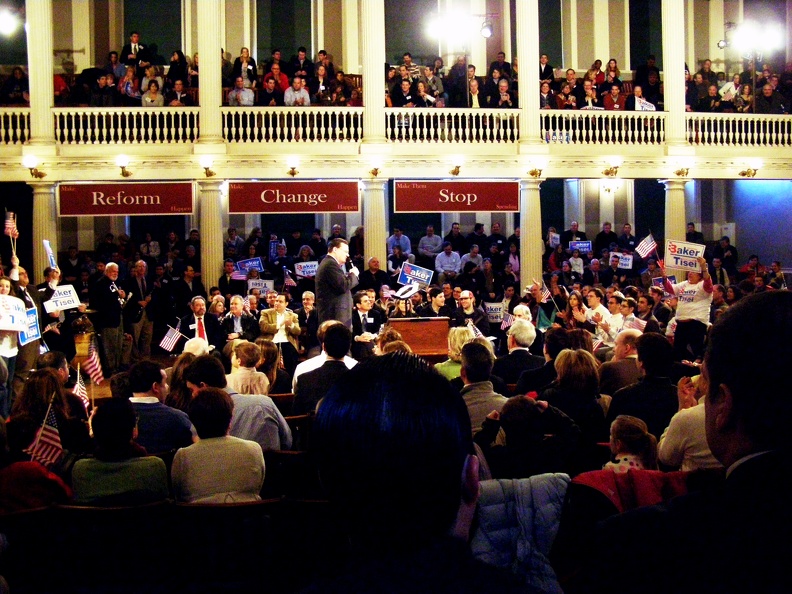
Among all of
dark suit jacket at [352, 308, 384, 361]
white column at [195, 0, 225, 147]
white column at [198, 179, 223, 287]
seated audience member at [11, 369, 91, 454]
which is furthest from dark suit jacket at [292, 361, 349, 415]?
white column at [195, 0, 225, 147]

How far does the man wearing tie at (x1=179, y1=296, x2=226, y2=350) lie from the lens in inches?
456

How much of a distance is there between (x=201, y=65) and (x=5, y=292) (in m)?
8.43

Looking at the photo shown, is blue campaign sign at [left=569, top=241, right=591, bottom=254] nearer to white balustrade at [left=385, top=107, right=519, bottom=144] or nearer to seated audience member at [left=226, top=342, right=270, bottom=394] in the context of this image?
white balustrade at [left=385, top=107, right=519, bottom=144]

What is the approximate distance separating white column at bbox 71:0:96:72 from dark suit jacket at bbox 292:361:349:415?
16.7m

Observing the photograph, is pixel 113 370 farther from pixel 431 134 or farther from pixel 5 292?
pixel 431 134

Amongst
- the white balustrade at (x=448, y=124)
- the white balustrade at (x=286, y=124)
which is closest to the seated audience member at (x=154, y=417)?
the white balustrade at (x=286, y=124)

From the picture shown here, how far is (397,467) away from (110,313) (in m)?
13.5

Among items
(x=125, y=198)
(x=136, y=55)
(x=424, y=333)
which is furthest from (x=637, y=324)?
(x=136, y=55)

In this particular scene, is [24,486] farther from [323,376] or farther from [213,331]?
[213,331]

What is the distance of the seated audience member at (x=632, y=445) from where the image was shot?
14.2 ft

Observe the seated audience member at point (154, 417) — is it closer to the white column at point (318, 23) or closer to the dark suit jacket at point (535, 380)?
the dark suit jacket at point (535, 380)

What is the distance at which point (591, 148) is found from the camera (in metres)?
18.7

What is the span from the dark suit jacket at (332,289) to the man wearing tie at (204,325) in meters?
1.89

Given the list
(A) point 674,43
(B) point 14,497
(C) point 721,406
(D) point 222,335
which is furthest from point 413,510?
(A) point 674,43
